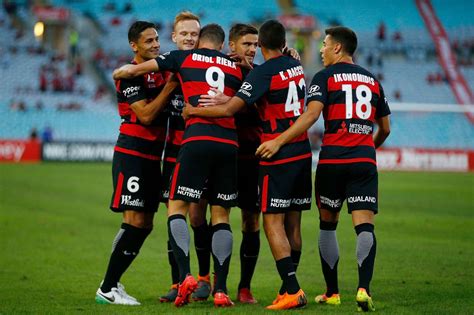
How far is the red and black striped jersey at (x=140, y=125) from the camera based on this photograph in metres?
8.42

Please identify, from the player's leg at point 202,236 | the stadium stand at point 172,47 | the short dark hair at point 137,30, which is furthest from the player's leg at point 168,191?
the stadium stand at point 172,47

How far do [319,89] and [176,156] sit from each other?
1648 millimetres

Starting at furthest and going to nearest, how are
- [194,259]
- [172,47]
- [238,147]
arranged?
1. [172,47]
2. [194,259]
3. [238,147]

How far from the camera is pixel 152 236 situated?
15.0 m

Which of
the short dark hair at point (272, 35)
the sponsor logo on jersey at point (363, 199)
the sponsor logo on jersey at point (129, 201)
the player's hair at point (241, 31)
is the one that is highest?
the player's hair at point (241, 31)

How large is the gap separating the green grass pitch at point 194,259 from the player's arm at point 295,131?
1466 mm

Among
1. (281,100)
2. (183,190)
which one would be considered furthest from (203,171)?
(281,100)

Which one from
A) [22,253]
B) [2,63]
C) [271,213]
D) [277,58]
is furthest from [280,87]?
[2,63]

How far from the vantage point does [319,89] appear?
7.98 metres

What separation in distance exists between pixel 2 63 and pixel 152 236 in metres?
34.0

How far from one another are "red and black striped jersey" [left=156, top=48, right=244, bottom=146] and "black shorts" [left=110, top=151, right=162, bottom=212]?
63 cm

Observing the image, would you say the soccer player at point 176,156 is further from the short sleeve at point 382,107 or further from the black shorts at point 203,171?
the short sleeve at point 382,107

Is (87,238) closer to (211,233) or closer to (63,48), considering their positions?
(211,233)

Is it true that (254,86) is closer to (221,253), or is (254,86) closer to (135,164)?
(135,164)
